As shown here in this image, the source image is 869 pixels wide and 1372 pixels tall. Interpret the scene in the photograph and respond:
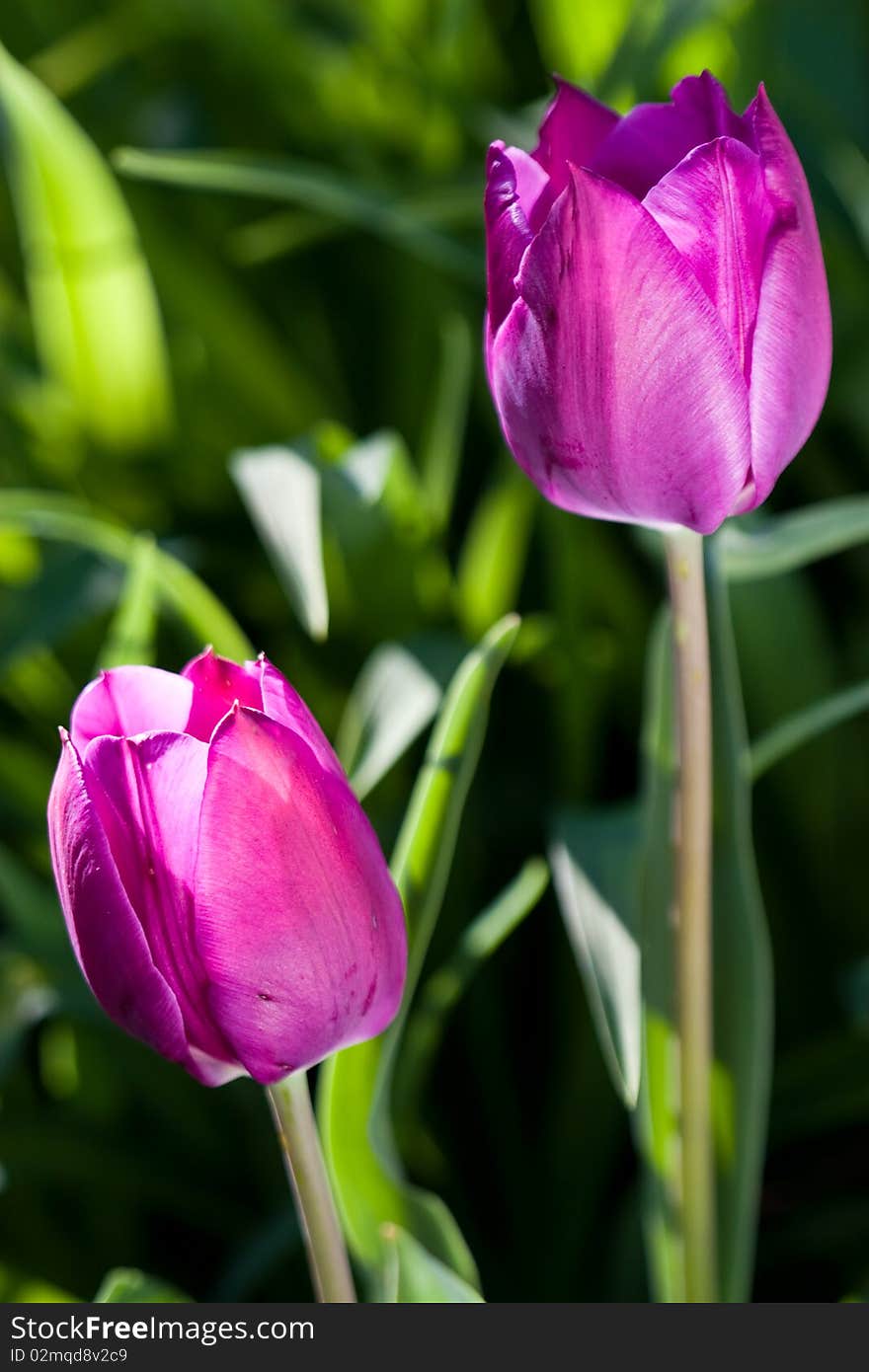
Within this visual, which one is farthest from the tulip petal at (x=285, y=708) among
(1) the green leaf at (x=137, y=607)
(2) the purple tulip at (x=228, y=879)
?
(1) the green leaf at (x=137, y=607)

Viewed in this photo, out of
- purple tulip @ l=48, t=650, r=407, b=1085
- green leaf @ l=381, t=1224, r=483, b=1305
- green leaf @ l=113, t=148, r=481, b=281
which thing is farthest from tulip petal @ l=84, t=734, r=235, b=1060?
green leaf @ l=113, t=148, r=481, b=281

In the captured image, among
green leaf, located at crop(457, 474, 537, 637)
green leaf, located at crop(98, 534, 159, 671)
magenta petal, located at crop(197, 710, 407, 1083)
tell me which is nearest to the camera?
magenta petal, located at crop(197, 710, 407, 1083)

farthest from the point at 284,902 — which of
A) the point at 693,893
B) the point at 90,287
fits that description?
the point at 90,287

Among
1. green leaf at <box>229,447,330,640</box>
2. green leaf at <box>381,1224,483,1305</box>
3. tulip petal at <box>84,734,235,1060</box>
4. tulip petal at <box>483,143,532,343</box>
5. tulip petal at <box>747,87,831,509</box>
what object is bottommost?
green leaf at <box>381,1224,483,1305</box>

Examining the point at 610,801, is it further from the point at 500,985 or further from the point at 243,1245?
the point at 243,1245

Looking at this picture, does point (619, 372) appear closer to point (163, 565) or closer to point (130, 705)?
point (130, 705)

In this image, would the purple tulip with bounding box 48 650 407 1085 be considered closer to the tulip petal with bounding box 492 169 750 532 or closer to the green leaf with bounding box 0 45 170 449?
the tulip petal with bounding box 492 169 750 532

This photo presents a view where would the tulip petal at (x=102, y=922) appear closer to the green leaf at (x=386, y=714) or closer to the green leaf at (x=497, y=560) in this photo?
the green leaf at (x=386, y=714)

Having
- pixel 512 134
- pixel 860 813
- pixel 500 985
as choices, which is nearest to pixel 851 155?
pixel 512 134
